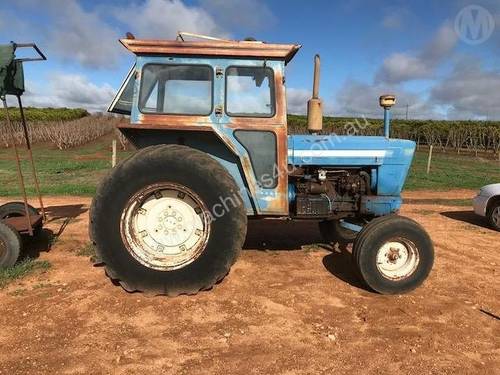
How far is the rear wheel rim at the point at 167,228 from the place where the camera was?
153 inches

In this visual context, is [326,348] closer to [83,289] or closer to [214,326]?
[214,326]

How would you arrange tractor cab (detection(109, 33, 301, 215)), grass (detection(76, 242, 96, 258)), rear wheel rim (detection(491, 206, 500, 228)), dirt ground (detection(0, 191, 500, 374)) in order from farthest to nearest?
rear wheel rim (detection(491, 206, 500, 228))
grass (detection(76, 242, 96, 258))
tractor cab (detection(109, 33, 301, 215))
dirt ground (detection(0, 191, 500, 374))

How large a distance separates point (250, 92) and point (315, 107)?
69cm

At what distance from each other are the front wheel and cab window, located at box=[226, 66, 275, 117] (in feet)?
5.15

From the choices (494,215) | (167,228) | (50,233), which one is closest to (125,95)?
(167,228)

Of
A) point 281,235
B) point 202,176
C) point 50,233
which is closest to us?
point 202,176

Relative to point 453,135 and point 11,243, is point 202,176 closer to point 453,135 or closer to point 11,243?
point 11,243

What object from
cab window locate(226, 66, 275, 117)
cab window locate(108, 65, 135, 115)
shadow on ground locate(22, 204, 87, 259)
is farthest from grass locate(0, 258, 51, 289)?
cab window locate(226, 66, 275, 117)

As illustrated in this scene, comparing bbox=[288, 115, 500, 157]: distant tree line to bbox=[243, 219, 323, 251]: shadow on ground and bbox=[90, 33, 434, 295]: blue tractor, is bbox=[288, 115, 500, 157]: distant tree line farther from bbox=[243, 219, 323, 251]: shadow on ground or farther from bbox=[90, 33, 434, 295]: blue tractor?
bbox=[90, 33, 434, 295]: blue tractor

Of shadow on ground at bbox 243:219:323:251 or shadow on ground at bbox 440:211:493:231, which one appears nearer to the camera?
shadow on ground at bbox 243:219:323:251

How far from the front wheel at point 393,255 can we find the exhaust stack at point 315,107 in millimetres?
1194

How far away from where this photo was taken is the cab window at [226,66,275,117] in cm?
408

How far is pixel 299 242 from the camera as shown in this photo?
19.4ft

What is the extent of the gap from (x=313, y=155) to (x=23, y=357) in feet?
10.6
